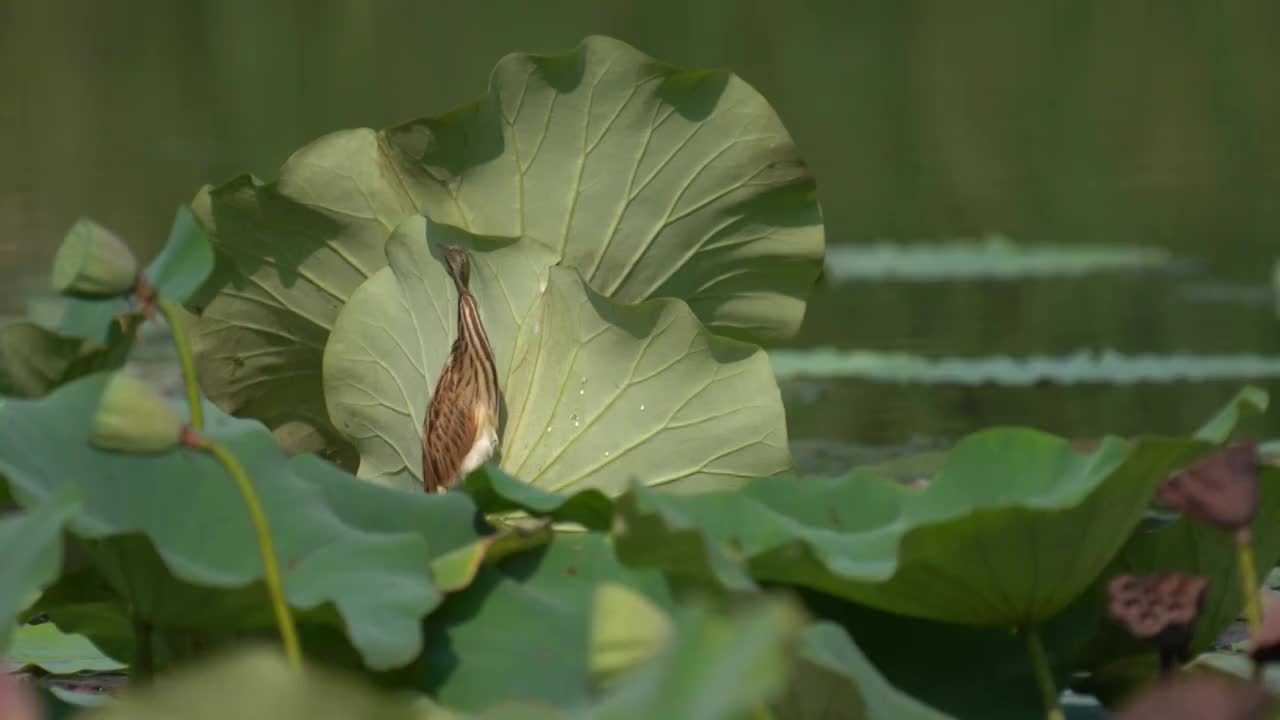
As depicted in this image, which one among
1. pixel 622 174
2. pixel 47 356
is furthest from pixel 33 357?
pixel 622 174

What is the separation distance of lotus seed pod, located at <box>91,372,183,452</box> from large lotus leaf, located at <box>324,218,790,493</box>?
62cm

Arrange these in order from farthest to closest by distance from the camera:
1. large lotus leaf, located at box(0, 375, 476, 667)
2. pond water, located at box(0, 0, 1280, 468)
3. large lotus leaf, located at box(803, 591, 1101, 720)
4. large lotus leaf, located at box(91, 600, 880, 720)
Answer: pond water, located at box(0, 0, 1280, 468) < large lotus leaf, located at box(803, 591, 1101, 720) < large lotus leaf, located at box(0, 375, 476, 667) < large lotus leaf, located at box(91, 600, 880, 720)

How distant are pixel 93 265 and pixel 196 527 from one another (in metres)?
0.14

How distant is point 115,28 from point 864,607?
11.7 m

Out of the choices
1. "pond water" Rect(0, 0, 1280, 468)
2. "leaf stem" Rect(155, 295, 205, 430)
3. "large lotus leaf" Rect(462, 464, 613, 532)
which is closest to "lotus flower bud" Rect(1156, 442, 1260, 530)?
"large lotus leaf" Rect(462, 464, 613, 532)

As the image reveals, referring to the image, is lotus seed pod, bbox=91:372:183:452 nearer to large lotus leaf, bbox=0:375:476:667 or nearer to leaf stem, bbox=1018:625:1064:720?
large lotus leaf, bbox=0:375:476:667

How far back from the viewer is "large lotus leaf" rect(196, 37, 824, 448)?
153 cm

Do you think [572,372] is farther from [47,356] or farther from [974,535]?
[974,535]

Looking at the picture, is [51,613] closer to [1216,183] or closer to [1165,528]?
[1165,528]

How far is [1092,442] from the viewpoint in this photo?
9.82 ft

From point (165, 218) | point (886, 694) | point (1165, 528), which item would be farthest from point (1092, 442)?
point (165, 218)

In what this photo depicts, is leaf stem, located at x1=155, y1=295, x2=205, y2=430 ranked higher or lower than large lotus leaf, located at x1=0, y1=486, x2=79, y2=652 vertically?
higher

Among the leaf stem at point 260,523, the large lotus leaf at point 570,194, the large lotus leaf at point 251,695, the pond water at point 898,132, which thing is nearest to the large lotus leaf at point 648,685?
the large lotus leaf at point 251,695

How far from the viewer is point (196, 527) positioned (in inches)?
38.7
